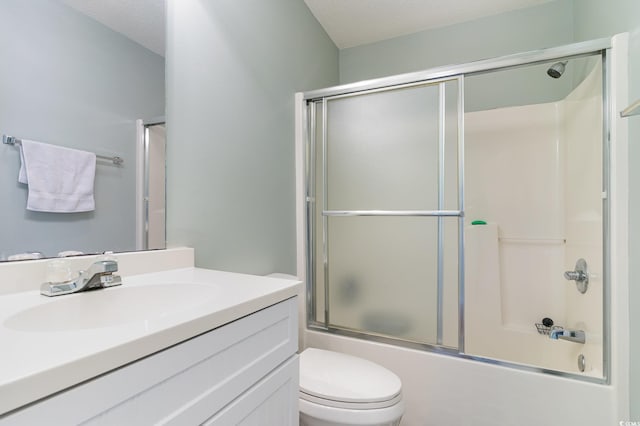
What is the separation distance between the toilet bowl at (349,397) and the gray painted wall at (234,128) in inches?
22.2

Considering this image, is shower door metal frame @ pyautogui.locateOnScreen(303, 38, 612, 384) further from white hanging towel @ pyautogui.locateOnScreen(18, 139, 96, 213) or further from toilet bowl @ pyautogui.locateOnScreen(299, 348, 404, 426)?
white hanging towel @ pyautogui.locateOnScreen(18, 139, 96, 213)

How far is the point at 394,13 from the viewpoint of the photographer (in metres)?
2.04

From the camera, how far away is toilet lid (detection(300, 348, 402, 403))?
109 centimetres

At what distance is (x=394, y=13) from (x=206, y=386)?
7.70 feet

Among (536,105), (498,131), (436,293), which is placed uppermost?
(536,105)

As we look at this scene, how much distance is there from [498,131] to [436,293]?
129cm

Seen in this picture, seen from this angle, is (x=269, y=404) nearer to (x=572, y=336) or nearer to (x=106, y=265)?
(x=106, y=265)

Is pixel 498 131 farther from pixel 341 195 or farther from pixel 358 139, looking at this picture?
pixel 341 195

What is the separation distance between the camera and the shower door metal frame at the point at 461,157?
1.22 m

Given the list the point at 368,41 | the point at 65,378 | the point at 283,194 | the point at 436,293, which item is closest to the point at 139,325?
the point at 65,378

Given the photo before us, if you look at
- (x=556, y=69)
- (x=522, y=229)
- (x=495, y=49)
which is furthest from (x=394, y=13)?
(x=522, y=229)

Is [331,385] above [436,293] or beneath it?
beneath

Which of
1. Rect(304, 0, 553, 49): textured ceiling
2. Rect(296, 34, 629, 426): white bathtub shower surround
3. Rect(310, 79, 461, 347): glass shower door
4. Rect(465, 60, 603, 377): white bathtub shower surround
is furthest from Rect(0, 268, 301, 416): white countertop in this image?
Rect(304, 0, 553, 49): textured ceiling

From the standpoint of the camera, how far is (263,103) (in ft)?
5.08
